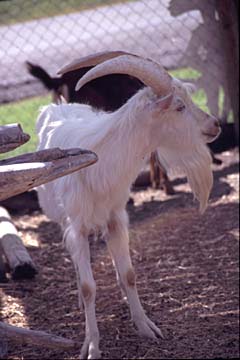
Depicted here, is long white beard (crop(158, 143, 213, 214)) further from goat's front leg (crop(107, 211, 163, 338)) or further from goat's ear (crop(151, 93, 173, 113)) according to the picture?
goat's front leg (crop(107, 211, 163, 338))

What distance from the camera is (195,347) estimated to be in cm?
428

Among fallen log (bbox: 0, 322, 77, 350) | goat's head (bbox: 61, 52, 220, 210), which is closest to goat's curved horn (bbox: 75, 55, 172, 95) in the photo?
goat's head (bbox: 61, 52, 220, 210)

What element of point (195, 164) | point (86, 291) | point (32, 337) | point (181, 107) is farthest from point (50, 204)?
point (32, 337)

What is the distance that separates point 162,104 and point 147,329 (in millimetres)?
1266

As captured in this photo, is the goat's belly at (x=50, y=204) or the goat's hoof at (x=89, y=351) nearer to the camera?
the goat's hoof at (x=89, y=351)

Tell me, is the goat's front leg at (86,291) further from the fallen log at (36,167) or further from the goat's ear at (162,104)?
the fallen log at (36,167)

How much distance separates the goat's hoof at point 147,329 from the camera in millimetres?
4492

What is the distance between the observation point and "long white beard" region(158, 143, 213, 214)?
4375mm

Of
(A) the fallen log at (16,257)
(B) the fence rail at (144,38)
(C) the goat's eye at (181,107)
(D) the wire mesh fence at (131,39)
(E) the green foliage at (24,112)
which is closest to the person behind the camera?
(C) the goat's eye at (181,107)

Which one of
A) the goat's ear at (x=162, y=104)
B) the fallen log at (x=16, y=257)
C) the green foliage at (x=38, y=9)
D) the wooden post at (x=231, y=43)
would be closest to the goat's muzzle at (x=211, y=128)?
the goat's ear at (x=162, y=104)

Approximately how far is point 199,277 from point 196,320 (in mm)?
615

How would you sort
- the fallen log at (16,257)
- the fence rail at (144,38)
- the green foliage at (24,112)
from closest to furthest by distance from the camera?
1. the fallen log at (16,257)
2. the fence rail at (144,38)
3. the green foliage at (24,112)

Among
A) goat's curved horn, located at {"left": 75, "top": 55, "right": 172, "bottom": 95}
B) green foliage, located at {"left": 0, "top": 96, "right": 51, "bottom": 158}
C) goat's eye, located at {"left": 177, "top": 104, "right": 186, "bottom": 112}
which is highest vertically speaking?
goat's curved horn, located at {"left": 75, "top": 55, "right": 172, "bottom": 95}

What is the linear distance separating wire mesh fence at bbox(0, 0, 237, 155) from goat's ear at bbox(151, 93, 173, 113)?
3065mm
